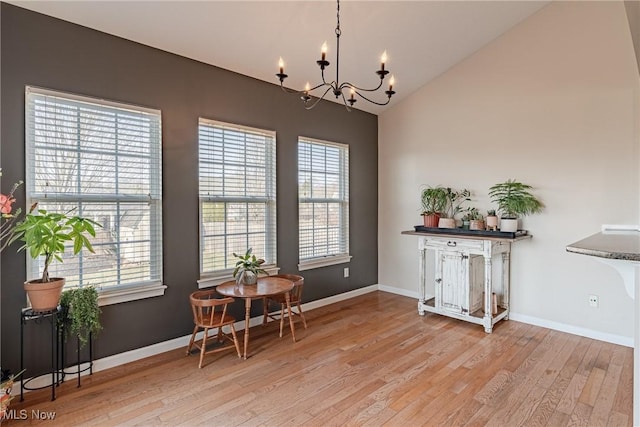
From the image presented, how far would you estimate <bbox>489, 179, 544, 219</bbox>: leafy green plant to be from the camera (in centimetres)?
364

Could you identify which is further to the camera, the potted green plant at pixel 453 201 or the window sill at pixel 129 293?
the potted green plant at pixel 453 201

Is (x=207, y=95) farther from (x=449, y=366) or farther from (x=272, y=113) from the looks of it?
(x=449, y=366)

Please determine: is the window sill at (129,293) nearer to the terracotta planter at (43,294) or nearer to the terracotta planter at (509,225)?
the terracotta planter at (43,294)

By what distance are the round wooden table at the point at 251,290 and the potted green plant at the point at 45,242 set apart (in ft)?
3.84

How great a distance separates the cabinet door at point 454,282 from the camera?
3.72 metres

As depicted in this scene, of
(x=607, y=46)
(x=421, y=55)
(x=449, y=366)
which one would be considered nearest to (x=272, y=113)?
(x=421, y=55)

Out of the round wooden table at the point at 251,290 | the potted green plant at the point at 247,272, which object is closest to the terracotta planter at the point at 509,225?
the round wooden table at the point at 251,290

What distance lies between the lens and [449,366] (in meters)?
2.82

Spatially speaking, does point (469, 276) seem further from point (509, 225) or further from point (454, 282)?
point (509, 225)

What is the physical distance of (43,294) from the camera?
2.29 metres

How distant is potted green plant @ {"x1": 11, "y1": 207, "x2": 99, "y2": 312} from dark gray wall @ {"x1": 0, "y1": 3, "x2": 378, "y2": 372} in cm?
23

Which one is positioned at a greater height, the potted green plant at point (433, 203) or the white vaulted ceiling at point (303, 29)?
the white vaulted ceiling at point (303, 29)

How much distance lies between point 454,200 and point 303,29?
2663mm

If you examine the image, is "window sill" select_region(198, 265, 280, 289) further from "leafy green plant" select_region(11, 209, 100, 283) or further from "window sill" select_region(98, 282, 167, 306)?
"leafy green plant" select_region(11, 209, 100, 283)
